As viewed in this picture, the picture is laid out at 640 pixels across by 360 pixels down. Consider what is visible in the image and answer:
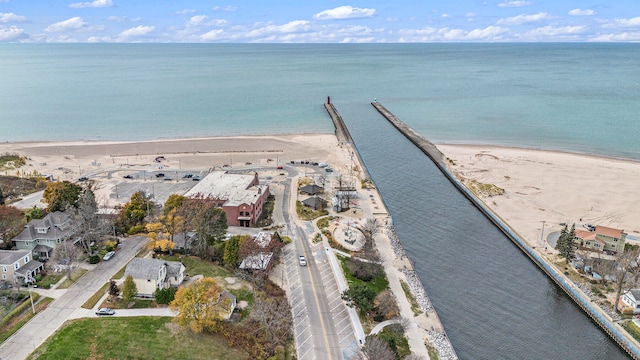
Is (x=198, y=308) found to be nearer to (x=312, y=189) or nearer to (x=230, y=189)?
(x=230, y=189)

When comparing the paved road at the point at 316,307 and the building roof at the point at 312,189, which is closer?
the paved road at the point at 316,307

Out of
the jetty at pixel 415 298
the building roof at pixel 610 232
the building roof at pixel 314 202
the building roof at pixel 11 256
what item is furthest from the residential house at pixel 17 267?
the building roof at pixel 610 232

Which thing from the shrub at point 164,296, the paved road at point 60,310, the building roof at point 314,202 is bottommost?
the paved road at point 60,310

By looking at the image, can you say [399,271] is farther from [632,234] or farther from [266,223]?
[632,234]

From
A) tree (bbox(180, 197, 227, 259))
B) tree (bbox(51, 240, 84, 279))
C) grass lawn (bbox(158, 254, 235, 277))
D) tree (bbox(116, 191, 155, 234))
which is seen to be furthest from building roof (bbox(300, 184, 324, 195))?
tree (bbox(51, 240, 84, 279))

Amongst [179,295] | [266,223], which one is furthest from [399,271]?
[179,295]

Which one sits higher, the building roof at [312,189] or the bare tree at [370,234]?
the building roof at [312,189]

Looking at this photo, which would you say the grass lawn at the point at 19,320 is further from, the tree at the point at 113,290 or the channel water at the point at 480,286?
the channel water at the point at 480,286
